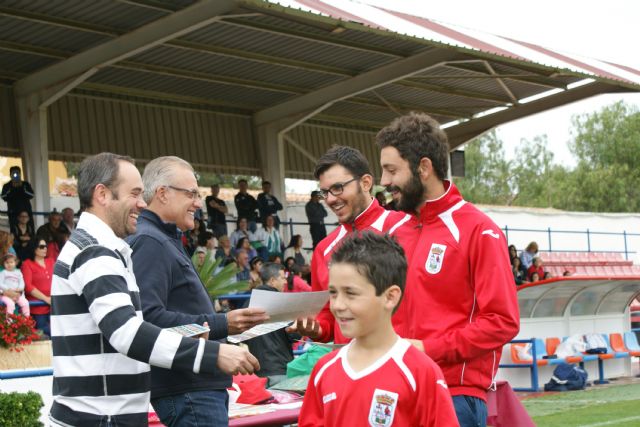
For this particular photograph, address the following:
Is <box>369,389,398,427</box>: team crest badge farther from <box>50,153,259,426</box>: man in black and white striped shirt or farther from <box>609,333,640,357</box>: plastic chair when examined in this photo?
<box>609,333,640,357</box>: plastic chair

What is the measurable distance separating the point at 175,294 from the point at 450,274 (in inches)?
50.9

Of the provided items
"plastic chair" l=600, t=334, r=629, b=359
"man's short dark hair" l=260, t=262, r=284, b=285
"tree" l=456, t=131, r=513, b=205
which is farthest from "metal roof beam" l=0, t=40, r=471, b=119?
"tree" l=456, t=131, r=513, b=205

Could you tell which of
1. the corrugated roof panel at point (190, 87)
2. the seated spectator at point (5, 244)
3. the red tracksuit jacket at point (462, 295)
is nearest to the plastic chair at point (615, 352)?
the seated spectator at point (5, 244)

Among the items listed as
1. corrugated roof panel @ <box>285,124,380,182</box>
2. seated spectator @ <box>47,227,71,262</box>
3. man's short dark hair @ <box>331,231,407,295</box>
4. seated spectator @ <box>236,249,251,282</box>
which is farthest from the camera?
corrugated roof panel @ <box>285,124,380,182</box>

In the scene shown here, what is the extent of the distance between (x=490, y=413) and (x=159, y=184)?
181cm

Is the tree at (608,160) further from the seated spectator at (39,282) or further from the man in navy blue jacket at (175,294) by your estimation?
the man in navy blue jacket at (175,294)

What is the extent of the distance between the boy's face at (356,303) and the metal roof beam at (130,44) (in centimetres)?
1312

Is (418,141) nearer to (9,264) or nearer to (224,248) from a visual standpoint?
(9,264)

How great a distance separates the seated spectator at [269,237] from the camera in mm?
22047

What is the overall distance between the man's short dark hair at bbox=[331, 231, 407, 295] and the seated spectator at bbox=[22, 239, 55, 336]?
1174cm

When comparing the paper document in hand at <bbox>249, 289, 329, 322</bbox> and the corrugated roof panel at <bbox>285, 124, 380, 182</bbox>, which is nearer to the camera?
the paper document in hand at <bbox>249, 289, 329, 322</bbox>

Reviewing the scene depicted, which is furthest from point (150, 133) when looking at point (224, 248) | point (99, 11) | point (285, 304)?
point (285, 304)

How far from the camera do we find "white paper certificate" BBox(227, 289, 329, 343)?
4367 millimetres

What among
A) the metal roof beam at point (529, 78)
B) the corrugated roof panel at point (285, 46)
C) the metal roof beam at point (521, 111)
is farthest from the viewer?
the metal roof beam at point (521, 111)
